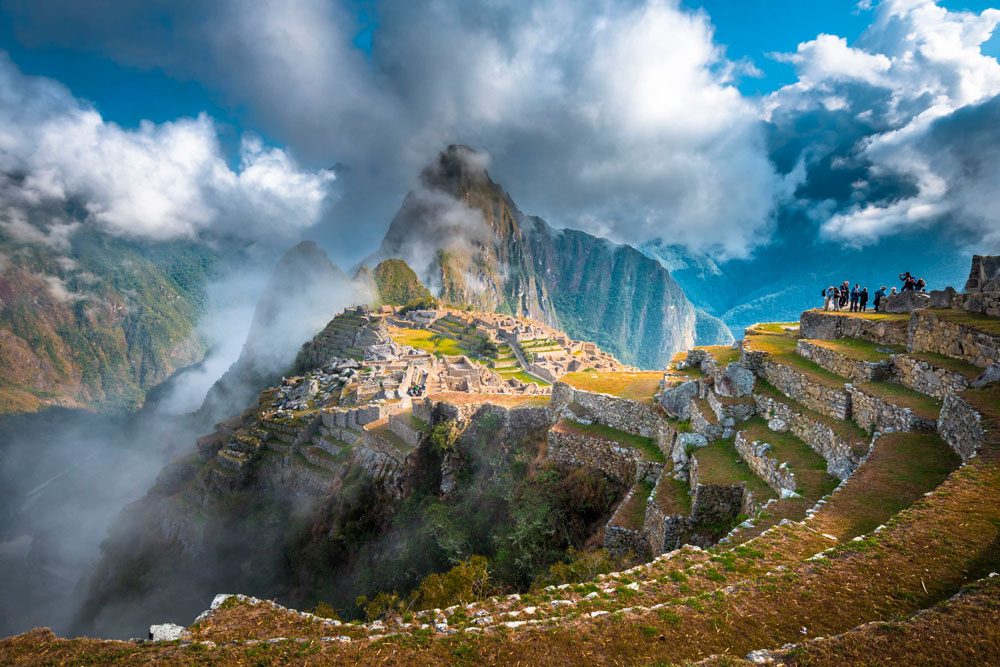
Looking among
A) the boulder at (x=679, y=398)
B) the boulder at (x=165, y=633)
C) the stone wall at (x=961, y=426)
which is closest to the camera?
the boulder at (x=165, y=633)

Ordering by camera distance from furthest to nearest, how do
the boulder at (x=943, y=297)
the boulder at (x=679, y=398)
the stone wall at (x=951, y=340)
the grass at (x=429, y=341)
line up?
the grass at (x=429, y=341)
the boulder at (x=679, y=398)
the boulder at (x=943, y=297)
the stone wall at (x=951, y=340)

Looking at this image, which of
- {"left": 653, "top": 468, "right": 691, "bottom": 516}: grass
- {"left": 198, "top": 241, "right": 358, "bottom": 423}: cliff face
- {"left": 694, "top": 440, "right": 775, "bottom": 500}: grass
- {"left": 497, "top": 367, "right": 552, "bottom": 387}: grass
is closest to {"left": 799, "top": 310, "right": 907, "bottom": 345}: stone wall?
{"left": 694, "top": 440, "right": 775, "bottom": 500}: grass

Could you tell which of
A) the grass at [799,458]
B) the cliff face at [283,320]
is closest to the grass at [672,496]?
the grass at [799,458]

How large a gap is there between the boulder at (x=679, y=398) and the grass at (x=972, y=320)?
23.0 feet

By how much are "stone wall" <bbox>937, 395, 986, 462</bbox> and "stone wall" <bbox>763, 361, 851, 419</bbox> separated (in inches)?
82.2

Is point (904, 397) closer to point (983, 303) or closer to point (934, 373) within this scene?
point (934, 373)

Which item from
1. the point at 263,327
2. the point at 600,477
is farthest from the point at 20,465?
the point at 600,477

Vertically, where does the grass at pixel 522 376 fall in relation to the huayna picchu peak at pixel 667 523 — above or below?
above

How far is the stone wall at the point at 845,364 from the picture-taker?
11.9 meters

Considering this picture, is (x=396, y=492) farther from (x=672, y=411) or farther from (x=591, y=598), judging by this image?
(x=591, y=598)

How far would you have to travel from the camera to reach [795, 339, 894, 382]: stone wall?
11.9 m

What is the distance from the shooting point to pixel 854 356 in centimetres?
1290

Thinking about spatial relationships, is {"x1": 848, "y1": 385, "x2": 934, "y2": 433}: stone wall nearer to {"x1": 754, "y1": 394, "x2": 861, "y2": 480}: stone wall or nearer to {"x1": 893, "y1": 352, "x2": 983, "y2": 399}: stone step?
{"x1": 754, "y1": 394, "x2": 861, "y2": 480}: stone wall

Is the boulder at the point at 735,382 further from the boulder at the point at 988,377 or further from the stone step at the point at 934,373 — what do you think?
the boulder at the point at 988,377
